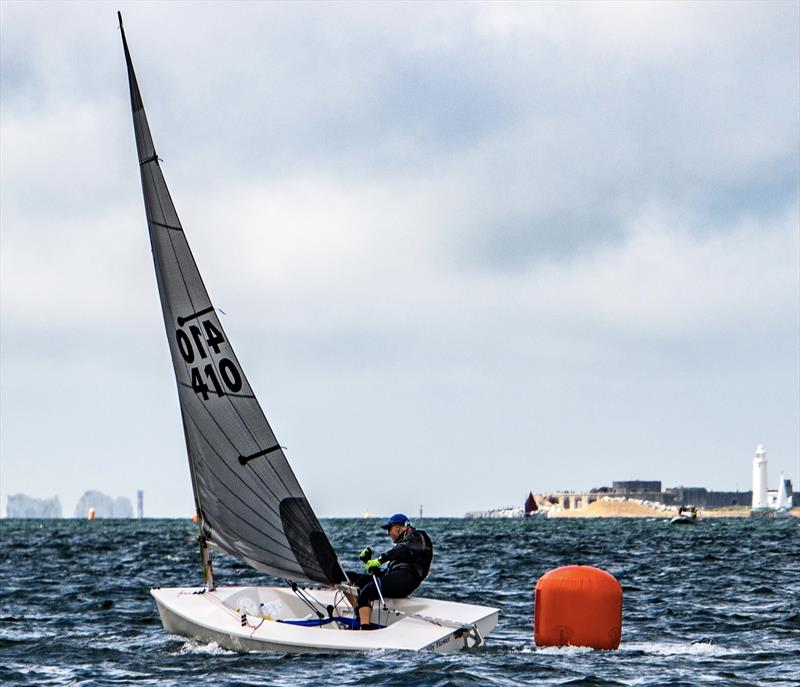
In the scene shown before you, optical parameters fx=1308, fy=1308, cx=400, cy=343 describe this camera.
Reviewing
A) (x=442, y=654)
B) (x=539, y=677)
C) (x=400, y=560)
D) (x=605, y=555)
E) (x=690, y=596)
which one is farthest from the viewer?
(x=605, y=555)

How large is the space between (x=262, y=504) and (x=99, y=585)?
48.6ft

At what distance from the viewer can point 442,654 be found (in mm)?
15234

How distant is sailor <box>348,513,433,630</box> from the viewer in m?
16.1

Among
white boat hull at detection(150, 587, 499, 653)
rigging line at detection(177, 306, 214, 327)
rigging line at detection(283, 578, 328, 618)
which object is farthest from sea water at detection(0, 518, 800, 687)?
rigging line at detection(177, 306, 214, 327)

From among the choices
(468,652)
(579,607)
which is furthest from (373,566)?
(579,607)

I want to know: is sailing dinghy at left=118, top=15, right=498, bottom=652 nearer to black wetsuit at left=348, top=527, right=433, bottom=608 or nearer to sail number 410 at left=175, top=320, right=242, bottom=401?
sail number 410 at left=175, top=320, right=242, bottom=401

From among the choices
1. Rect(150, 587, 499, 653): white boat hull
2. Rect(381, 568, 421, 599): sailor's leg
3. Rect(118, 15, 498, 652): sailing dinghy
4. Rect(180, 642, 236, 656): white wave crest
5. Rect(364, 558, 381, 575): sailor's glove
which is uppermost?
Rect(118, 15, 498, 652): sailing dinghy

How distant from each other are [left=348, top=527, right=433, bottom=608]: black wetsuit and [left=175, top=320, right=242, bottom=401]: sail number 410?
9.57 feet

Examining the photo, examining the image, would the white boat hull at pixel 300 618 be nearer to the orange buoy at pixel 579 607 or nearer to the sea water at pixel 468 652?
the sea water at pixel 468 652

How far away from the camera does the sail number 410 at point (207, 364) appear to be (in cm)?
1689

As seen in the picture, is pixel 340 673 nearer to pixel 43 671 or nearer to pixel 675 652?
pixel 43 671

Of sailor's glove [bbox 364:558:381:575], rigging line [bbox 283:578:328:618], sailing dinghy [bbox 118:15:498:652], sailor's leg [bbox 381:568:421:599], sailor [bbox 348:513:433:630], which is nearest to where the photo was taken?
sailor's glove [bbox 364:558:381:575]

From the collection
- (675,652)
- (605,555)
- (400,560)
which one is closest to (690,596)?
(675,652)

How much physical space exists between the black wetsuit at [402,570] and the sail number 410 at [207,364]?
2.92 metres
